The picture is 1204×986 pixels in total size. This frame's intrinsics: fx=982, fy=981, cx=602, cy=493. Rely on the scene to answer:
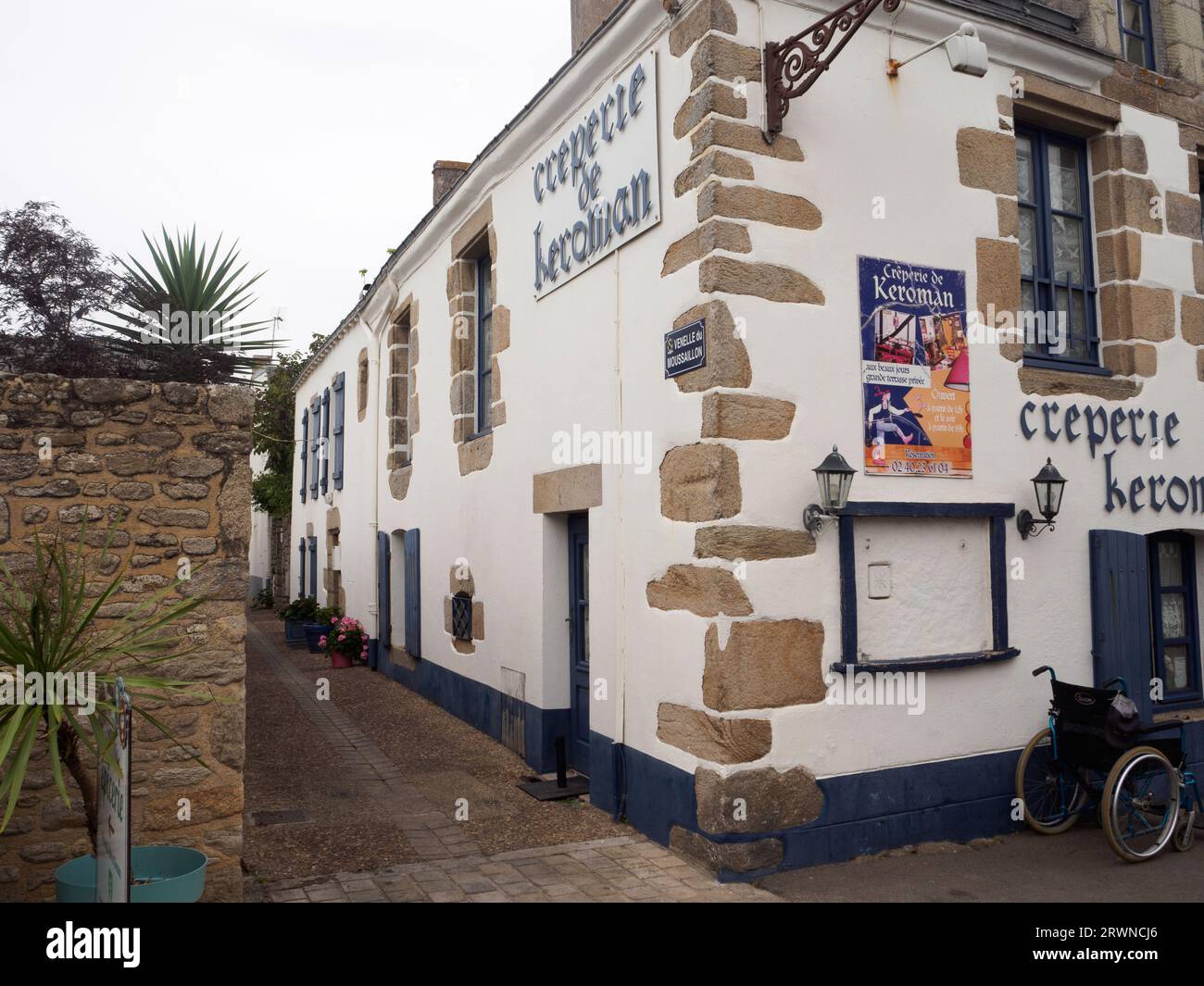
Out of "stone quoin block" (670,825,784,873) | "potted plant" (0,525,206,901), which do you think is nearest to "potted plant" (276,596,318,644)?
"potted plant" (0,525,206,901)

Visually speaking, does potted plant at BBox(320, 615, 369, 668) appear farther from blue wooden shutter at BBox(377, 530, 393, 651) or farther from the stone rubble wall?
the stone rubble wall

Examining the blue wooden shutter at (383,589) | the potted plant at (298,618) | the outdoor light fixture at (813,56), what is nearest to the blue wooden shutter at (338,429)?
the potted plant at (298,618)

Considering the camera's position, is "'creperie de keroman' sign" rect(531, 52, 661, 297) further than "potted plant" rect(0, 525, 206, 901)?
Yes

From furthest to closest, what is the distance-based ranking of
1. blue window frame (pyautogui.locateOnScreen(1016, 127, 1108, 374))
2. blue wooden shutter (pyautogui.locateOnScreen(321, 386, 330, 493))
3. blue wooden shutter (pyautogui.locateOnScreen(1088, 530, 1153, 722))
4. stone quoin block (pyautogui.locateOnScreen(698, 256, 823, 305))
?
blue wooden shutter (pyautogui.locateOnScreen(321, 386, 330, 493)) → blue window frame (pyautogui.locateOnScreen(1016, 127, 1108, 374)) → blue wooden shutter (pyautogui.locateOnScreen(1088, 530, 1153, 722)) → stone quoin block (pyautogui.locateOnScreen(698, 256, 823, 305))

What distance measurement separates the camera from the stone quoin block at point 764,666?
497 cm

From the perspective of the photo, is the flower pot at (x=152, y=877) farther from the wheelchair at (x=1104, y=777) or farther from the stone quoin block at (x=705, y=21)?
the stone quoin block at (x=705, y=21)

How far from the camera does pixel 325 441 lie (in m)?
16.3

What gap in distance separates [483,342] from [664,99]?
12.9ft

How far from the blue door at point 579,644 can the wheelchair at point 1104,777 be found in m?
2.89

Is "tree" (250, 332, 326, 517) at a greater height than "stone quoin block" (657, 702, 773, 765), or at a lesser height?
greater

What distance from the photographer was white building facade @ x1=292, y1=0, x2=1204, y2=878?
202 inches

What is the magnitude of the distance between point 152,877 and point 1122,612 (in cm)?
569

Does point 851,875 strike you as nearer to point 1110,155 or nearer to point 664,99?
point 664,99

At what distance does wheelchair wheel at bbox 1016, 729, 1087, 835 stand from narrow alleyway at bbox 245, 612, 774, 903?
77.0 inches
